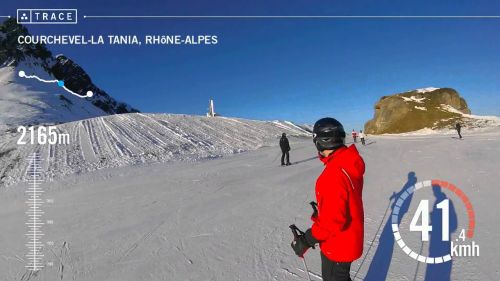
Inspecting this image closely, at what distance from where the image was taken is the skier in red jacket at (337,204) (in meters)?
2.82

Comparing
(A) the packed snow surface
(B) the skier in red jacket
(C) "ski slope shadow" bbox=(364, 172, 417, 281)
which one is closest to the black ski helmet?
(B) the skier in red jacket

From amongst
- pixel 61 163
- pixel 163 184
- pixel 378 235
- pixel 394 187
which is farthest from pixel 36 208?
pixel 394 187

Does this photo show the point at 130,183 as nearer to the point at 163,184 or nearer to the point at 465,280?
the point at 163,184

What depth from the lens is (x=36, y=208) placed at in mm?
11680

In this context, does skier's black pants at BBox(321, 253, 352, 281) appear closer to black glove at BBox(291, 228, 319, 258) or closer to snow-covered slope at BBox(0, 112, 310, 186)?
black glove at BBox(291, 228, 319, 258)

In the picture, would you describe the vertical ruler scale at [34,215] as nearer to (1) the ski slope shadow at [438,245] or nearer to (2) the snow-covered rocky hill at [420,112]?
(1) the ski slope shadow at [438,245]

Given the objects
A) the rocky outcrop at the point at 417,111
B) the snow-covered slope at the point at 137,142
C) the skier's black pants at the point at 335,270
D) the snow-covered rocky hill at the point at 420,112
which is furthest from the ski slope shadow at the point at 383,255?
the rocky outcrop at the point at 417,111

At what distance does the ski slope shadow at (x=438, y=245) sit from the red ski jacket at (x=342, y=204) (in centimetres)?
270

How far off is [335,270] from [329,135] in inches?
53.1

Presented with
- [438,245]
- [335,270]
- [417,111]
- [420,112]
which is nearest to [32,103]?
[438,245]

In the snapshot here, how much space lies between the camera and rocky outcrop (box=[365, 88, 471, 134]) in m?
79.4

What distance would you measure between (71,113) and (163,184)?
317 feet

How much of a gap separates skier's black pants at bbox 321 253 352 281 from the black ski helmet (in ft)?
3.74

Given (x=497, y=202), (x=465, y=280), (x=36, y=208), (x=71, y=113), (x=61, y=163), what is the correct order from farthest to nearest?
(x=71, y=113)
(x=61, y=163)
(x=36, y=208)
(x=497, y=202)
(x=465, y=280)
